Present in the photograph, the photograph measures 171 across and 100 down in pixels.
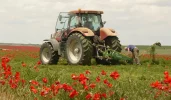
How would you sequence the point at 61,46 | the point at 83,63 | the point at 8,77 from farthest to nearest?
1. the point at 61,46
2. the point at 83,63
3. the point at 8,77

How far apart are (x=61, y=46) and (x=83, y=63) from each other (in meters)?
1.74

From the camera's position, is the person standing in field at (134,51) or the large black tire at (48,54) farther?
the large black tire at (48,54)

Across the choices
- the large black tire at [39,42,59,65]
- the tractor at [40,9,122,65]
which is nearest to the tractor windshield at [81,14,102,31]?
the tractor at [40,9,122,65]

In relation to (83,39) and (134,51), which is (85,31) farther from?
(134,51)

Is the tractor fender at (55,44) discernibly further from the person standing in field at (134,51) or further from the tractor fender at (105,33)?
the person standing in field at (134,51)

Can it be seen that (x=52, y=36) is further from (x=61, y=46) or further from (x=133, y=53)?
(x=133, y=53)

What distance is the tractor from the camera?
1638 cm

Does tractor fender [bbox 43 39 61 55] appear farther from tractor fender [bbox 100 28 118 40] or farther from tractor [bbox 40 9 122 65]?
tractor fender [bbox 100 28 118 40]

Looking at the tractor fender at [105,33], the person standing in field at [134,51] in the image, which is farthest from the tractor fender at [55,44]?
the person standing in field at [134,51]

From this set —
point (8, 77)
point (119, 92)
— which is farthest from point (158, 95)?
point (8, 77)

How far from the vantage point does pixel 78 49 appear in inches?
676

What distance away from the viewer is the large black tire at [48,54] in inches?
715

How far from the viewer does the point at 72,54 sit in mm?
17500

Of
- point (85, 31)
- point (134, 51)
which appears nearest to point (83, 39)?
point (85, 31)
